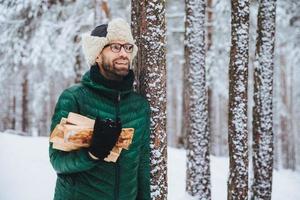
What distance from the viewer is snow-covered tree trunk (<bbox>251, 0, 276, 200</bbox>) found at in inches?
270

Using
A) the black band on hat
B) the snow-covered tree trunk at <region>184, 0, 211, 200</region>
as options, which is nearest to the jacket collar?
the black band on hat

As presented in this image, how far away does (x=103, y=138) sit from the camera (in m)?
2.86

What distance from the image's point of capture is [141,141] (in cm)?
350

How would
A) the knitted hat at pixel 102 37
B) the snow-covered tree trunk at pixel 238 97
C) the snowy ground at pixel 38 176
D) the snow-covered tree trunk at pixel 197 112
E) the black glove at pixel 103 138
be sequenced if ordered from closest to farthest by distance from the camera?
the black glove at pixel 103 138, the knitted hat at pixel 102 37, the snow-covered tree trunk at pixel 238 97, the snow-covered tree trunk at pixel 197 112, the snowy ground at pixel 38 176

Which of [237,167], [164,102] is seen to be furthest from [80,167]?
[237,167]

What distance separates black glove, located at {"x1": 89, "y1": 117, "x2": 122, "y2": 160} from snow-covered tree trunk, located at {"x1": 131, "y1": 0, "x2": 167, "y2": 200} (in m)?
1.10

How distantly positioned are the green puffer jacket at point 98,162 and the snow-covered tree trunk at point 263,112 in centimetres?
405

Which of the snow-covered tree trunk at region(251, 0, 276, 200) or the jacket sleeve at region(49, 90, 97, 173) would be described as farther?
the snow-covered tree trunk at region(251, 0, 276, 200)

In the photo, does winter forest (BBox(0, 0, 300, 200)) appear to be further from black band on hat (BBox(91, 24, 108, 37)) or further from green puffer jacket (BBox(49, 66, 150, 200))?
black band on hat (BBox(91, 24, 108, 37))

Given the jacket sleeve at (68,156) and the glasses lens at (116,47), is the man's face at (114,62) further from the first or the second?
the jacket sleeve at (68,156)

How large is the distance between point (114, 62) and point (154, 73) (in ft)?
2.50

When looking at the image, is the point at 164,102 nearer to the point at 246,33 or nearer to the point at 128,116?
the point at 128,116

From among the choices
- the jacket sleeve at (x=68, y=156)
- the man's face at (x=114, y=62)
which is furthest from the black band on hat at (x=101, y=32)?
the jacket sleeve at (x=68, y=156)

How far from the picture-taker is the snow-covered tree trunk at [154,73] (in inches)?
157
